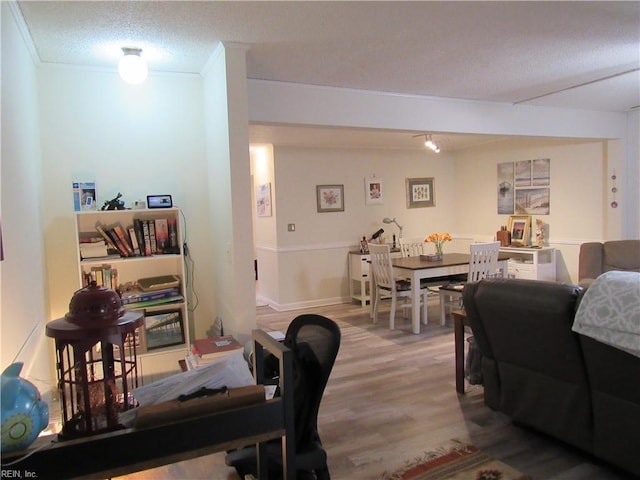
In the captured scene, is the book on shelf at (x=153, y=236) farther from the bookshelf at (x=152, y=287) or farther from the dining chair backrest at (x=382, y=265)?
the dining chair backrest at (x=382, y=265)

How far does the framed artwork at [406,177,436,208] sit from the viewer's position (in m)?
7.32

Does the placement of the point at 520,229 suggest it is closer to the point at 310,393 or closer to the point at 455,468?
the point at 455,468

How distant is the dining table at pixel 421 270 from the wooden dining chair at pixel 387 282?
0.11m

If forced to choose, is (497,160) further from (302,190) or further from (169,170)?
(169,170)

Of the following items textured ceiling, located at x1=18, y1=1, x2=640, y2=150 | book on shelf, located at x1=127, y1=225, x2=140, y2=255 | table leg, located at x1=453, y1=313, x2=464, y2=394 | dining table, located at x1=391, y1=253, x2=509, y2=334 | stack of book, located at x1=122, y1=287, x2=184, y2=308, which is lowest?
table leg, located at x1=453, y1=313, x2=464, y2=394

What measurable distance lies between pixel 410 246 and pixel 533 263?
1.65 metres

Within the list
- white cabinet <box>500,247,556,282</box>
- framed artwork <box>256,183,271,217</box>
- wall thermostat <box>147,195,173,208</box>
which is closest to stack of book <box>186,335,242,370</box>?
wall thermostat <box>147,195,173,208</box>

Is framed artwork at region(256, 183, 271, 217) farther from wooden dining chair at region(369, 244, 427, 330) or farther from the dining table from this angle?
the dining table

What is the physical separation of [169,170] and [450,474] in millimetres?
2804

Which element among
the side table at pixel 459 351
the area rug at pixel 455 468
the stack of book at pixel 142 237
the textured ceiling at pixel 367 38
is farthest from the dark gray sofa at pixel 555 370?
the stack of book at pixel 142 237

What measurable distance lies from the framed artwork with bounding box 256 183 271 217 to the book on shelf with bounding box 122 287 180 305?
3299 millimetres

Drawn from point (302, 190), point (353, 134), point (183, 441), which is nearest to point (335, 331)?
point (183, 441)

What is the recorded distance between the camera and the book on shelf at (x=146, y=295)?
3238 mm

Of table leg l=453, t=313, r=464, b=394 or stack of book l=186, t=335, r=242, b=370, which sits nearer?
stack of book l=186, t=335, r=242, b=370
